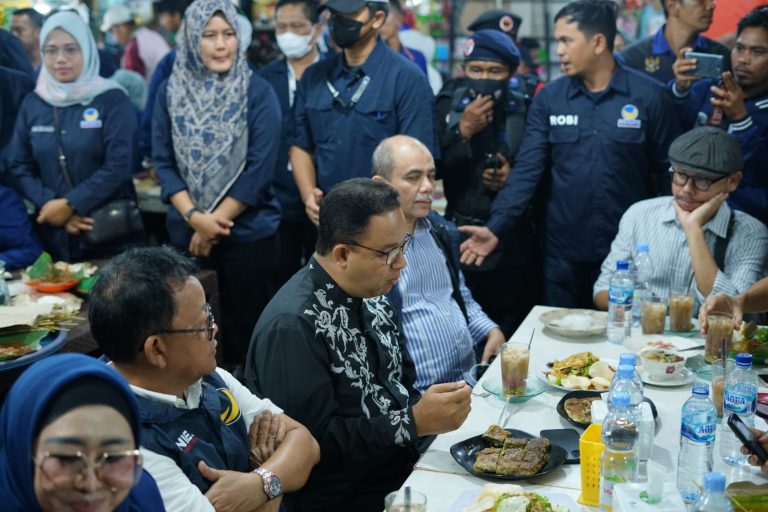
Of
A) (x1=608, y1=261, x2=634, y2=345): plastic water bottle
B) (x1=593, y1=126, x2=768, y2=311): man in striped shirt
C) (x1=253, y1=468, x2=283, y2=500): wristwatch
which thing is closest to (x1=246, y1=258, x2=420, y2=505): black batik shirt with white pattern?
(x1=253, y1=468, x2=283, y2=500): wristwatch

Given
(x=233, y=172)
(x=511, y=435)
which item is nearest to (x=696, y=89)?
(x=233, y=172)

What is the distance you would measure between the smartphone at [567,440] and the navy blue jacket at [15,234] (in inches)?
116

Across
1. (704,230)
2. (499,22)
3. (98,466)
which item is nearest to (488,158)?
(499,22)

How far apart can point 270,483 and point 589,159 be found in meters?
2.49

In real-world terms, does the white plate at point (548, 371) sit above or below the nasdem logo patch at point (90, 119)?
below

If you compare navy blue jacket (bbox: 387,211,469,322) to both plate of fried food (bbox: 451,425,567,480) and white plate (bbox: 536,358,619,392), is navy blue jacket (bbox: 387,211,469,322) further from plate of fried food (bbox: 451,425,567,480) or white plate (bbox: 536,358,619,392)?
plate of fried food (bbox: 451,425,567,480)

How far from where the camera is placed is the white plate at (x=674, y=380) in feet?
8.14

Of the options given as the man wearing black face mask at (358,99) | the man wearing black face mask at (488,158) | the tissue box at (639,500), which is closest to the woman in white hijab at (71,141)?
the man wearing black face mask at (358,99)

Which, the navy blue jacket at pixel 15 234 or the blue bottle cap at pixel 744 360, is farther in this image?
the navy blue jacket at pixel 15 234

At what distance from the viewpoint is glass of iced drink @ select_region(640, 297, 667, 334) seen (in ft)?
9.48

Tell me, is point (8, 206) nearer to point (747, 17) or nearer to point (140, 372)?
point (140, 372)

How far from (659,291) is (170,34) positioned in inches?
210

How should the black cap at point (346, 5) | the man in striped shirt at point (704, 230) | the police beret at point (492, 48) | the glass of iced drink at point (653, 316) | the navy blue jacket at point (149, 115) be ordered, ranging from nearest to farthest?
the glass of iced drink at point (653, 316)
the man in striped shirt at point (704, 230)
the black cap at point (346, 5)
the police beret at point (492, 48)
the navy blue jacket at point (149, 115)

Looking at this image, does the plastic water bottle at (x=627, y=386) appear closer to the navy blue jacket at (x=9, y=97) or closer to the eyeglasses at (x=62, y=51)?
the eyeglasses at (x=62, y=51)
